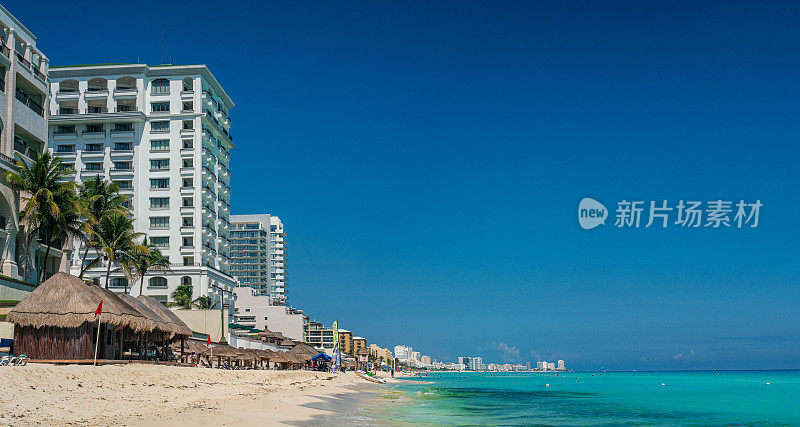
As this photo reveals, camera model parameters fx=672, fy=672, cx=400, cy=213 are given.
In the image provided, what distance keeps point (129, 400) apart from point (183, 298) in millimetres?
50549

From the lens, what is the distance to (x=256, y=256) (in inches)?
5930

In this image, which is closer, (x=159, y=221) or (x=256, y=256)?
(x=159, y=221)

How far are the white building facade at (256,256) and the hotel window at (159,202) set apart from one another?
7353 cm

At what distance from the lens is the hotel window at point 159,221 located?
74812 millimetres

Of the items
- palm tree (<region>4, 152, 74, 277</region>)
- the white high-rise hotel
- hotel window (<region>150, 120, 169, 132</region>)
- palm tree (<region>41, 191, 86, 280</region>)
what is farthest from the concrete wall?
hotel window (<region>150, 120, 169, 132</region>)

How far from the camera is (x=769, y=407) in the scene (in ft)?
139

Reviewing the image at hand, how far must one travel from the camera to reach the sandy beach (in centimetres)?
1549

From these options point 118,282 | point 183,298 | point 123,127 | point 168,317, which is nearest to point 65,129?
point 123,127

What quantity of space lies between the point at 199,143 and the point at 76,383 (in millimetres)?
59035

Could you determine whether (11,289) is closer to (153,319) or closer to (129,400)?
(153,319)

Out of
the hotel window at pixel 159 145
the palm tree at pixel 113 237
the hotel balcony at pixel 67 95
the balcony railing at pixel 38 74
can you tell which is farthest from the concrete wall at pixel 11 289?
the hotel balcony at pixel 67 95

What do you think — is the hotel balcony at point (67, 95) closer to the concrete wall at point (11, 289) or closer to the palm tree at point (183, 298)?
the palm tree at point (183, 298)

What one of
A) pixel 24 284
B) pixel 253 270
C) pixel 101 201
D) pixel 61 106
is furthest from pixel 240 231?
pixel 24 284

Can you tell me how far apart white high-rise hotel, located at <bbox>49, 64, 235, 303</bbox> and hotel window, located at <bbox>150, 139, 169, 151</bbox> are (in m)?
0.11
